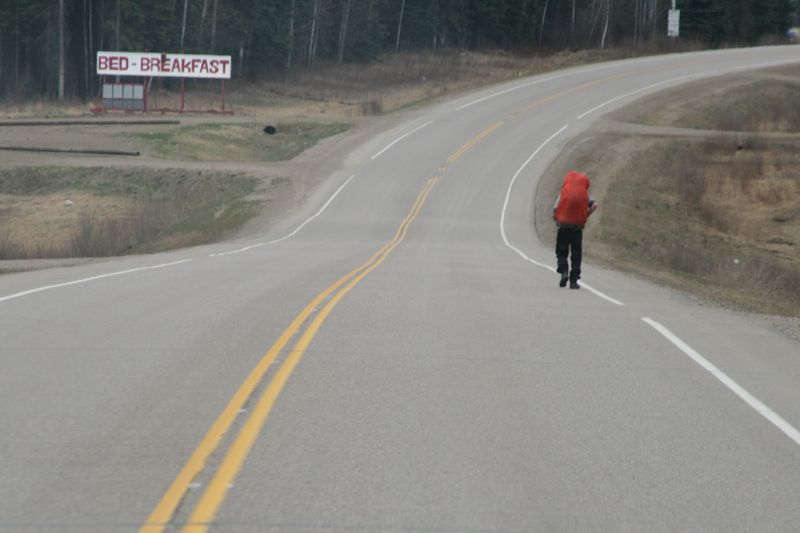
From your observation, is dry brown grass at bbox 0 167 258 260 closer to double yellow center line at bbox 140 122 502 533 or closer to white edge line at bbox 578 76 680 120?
double yellow center line at bbox 140 122 502 533

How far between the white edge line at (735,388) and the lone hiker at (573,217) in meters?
4.01

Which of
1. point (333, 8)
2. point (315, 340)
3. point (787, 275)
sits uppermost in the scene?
point (333, 8)

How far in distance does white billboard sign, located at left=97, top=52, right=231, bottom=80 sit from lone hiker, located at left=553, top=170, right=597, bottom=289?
4536 cm

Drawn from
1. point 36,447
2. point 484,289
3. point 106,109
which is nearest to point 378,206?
point 484,289

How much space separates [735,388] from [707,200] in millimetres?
30928

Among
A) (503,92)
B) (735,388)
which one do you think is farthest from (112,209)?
(735,388)

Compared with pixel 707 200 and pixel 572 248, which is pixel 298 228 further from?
pixel 572 248

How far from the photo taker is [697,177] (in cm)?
4022

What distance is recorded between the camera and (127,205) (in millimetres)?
38281

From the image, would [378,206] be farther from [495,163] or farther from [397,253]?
[397,253]

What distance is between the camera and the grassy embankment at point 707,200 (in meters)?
27.6

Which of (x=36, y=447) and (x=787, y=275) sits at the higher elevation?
(x=36, y=447)

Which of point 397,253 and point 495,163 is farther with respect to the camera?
point 495,163

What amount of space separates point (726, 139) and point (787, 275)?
60.2 ft
